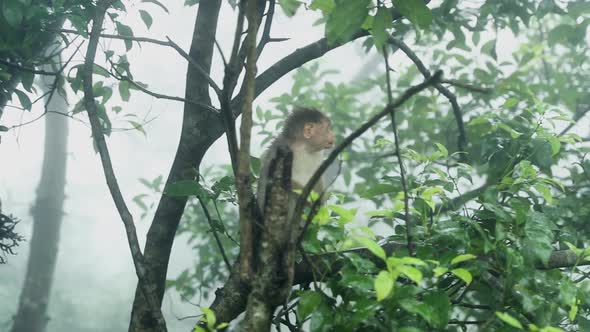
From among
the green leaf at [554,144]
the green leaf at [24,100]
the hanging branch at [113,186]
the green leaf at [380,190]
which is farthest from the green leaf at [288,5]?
the green leaf at [24,100]

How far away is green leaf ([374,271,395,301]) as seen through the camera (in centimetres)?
119

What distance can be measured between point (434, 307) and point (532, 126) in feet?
3.21

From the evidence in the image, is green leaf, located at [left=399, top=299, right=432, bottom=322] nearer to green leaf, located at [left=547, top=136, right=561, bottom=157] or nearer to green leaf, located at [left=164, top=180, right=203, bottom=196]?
green leaf, located at [left=164, top=180, right=203, bottom=196]

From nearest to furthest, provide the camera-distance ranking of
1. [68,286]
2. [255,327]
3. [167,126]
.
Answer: [255,327], [68,286], [167,126]

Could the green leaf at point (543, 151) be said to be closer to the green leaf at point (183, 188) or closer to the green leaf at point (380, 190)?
the green leaf at point (380, 190)

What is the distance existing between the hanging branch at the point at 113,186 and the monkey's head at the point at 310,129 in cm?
102

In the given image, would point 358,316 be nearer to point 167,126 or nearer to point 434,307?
point 434,307

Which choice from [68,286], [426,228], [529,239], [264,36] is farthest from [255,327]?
[68,286]

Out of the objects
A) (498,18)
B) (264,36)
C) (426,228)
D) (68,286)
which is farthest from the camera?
(68,286)

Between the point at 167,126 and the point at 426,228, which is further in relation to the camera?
the point at 167,126

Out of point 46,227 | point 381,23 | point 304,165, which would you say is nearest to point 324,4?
point 381,23

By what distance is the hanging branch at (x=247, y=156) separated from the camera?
129 centimetres

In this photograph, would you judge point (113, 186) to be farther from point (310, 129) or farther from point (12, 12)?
point (310, 129)

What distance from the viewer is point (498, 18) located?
2930 mm
